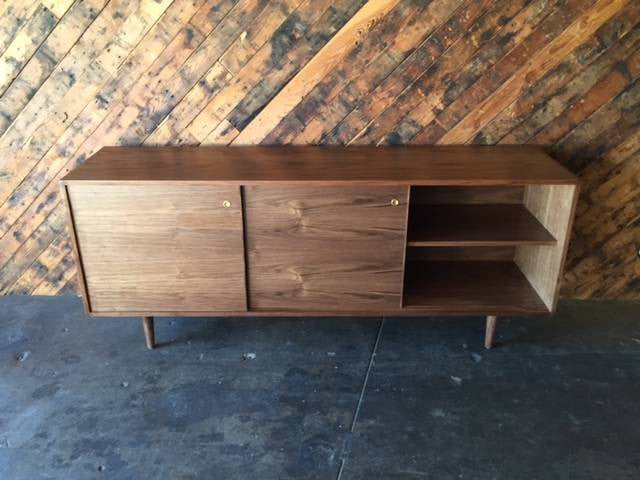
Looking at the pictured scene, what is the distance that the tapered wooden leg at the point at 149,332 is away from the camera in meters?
2.06

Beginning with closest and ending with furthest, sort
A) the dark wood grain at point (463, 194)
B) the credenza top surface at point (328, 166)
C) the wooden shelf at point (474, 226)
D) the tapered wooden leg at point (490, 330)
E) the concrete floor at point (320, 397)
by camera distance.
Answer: the concrete floor at point (320, 397) → the credenza top surface at point (328, 166) → the wooden shelf at point (474, 226) → the tapered wooden leg at point (490, 330) → the dark wood grain at point (463, 194)

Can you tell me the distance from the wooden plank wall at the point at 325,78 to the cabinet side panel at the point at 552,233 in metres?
0.27

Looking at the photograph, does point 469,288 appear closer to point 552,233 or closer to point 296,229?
point 552,233

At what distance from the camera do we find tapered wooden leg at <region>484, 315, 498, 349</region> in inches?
80.7

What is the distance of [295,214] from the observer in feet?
5.92

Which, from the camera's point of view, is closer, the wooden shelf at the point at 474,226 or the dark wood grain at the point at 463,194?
the wooden shelf at the point at 474,226

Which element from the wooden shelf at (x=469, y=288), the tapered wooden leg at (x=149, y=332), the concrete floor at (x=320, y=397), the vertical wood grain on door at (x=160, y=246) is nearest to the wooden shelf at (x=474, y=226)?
the wooden shelf at (x=469, y=288)

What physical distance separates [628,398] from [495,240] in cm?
72

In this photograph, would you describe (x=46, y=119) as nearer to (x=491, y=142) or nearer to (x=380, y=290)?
(x=380, y=290)

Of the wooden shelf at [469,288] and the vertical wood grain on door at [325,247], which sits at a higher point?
the vertical wood grain on door at [325,247]

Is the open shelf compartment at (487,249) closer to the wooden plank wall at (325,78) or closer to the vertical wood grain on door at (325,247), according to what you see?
the vertical wood grain on door at (325,247)

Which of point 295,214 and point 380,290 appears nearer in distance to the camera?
point 295,214

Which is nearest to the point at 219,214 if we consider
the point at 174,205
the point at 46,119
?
the point at 174,205

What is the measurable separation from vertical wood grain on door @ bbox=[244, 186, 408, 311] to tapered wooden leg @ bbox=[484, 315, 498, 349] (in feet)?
1.32
